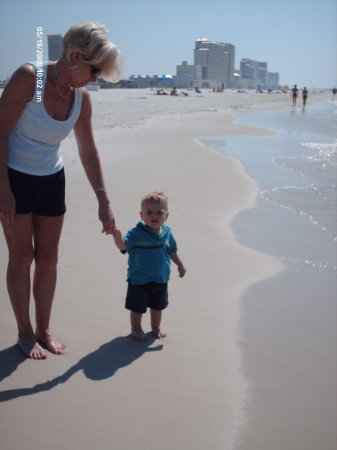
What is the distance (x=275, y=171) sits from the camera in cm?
924

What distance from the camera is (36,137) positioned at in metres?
2.46

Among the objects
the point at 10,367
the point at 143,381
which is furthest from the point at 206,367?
the point at 10,367

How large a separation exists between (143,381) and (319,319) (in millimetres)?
1496

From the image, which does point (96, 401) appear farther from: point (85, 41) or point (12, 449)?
point (85, 41)

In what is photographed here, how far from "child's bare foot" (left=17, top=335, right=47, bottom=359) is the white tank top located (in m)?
0.94

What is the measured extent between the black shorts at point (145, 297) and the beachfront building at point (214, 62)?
17241 cm

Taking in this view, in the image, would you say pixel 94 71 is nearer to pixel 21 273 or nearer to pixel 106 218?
pixel 106 218

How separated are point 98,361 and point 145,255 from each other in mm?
662

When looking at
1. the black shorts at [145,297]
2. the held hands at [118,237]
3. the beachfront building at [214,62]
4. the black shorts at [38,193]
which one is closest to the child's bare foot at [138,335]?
the black shorts at [145,297]

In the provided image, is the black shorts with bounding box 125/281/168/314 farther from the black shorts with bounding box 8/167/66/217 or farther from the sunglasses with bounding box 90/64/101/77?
the sunglasses with bounding box 90/64/101/77

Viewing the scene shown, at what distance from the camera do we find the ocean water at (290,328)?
7.93 ft

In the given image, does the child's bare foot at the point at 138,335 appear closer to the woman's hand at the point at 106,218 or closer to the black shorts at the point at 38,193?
the woman's hand at the point at 106,218

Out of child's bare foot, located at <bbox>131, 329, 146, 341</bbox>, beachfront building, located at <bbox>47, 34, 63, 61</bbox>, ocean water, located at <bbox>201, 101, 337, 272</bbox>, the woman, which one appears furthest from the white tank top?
ocean water, located at <bbox>201, 101, 337, 272</bbox>

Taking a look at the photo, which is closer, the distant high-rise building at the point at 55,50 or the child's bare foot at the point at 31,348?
the child's bare foot at the point at 31,348
